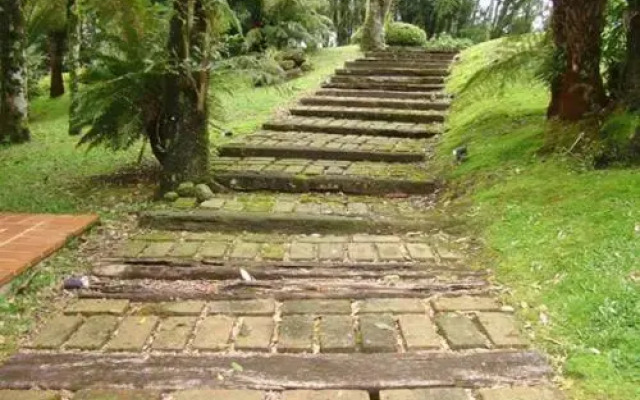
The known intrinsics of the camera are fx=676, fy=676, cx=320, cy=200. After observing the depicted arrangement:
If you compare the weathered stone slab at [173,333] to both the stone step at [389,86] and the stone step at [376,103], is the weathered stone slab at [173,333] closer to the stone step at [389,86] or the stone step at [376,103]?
the stone step at [376,103]

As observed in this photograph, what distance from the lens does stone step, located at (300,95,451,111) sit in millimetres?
9141

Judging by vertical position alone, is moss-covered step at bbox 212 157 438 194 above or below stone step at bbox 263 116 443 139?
below

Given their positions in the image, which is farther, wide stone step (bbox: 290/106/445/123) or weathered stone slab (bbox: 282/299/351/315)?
wide stone step (bbox: 290/106/445/123)

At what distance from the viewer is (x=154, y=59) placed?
482cm

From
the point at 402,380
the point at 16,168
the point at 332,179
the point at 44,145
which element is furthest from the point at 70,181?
the point at 402,380

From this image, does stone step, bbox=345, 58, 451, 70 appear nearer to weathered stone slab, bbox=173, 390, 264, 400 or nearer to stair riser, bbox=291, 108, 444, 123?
stair riser, bbox=291, 108, 444, 123

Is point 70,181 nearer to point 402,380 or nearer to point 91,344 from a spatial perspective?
point 91,344

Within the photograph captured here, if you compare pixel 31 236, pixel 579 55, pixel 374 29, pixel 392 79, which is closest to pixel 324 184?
pixel 579 55

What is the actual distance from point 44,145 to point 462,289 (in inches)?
258

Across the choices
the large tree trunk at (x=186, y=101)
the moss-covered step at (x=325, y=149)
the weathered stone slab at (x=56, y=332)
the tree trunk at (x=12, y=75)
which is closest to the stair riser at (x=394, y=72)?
the moss-covered step at (x=325, y=149)

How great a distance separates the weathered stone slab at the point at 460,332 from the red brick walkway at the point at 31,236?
1942 millimetres

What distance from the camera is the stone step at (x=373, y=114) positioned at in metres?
8.52

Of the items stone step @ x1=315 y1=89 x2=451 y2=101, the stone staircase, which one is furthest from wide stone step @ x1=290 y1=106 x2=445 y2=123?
the stone staircase

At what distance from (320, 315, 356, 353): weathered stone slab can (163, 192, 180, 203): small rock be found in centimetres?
225
